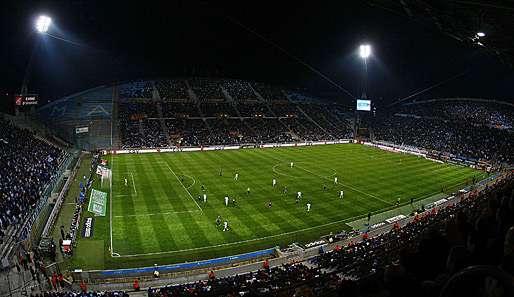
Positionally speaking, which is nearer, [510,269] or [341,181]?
[510,269]

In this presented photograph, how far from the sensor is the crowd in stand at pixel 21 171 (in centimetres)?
2427

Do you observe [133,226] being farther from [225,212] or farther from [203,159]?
[203,159]

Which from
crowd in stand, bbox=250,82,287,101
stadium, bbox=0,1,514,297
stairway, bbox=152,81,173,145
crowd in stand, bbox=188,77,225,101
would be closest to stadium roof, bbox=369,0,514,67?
stadium, bbox=0,1,514,297

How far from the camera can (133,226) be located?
28.4 m

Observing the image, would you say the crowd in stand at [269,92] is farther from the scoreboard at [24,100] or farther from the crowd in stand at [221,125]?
the scoreboard at [24,100]

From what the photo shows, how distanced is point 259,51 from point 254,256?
120ft

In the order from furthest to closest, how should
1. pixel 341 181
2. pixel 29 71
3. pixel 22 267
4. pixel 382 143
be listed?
pixel 382 143 < pixel 29 71 < pixel 341 181 < pixel 22 267

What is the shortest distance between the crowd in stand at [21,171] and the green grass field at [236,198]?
436 cm

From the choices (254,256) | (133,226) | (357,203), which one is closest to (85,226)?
(133,226)

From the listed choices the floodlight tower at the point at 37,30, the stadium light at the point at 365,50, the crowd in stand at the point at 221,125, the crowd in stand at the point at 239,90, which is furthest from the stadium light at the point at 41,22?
the crowd in stand at the point at 239,90

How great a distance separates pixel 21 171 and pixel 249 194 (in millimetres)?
19246

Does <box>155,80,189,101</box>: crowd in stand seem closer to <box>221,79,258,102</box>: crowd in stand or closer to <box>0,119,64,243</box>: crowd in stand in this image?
<box>221,79,258,102</box>: crowd in stand

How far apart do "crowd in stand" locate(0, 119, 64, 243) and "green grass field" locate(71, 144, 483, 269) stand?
14.3 ft

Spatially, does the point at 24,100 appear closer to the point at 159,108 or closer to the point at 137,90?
the point at 159,108
